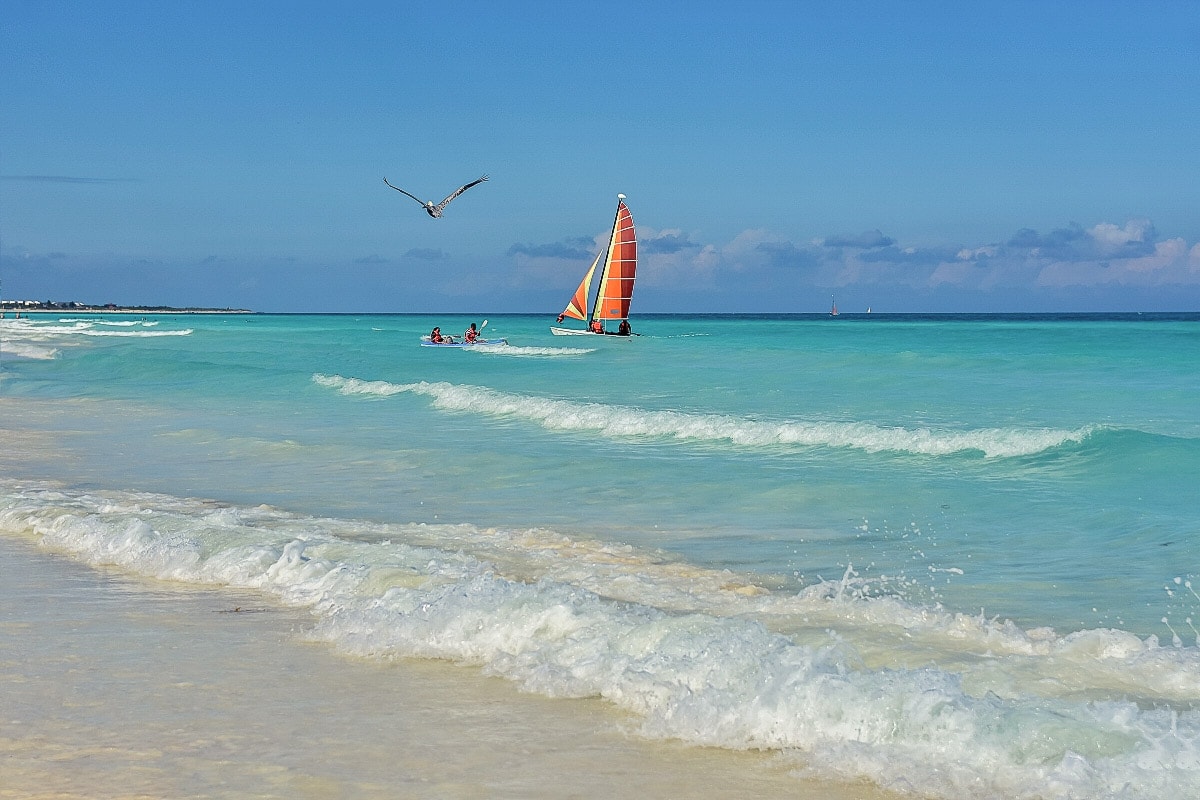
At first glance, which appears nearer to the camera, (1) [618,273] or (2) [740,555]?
(2) [740,555]

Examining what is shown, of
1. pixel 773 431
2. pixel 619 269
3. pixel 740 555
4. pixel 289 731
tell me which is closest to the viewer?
pixel 289 731

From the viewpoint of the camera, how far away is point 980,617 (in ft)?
20.4

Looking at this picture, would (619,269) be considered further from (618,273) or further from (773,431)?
(773,431)

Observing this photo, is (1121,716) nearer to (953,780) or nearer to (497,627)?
(953,780)

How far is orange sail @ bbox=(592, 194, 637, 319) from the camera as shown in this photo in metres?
55.8

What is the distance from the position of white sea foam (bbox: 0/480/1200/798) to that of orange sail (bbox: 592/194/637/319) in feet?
157

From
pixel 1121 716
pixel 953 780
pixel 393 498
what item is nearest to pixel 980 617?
pixel 1121 716

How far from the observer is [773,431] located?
54.6ft

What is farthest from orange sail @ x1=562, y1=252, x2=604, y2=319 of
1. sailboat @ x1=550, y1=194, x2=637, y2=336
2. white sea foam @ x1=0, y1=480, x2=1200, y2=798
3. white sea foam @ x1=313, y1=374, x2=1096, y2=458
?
white sea foam @ x1=0, y1=480, x2=1200, y2=798

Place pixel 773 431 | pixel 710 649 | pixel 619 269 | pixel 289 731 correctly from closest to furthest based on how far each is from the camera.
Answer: pixel 289 731, pixel 710 649, pixel 773 431, pixel 619 269

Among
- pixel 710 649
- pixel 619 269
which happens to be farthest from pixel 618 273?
pixel 710 649

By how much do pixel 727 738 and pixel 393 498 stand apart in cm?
696

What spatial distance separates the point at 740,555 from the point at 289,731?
4.40 m

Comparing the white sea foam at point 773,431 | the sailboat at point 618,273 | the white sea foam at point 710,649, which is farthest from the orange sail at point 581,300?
the white sea foam at point 710,649
